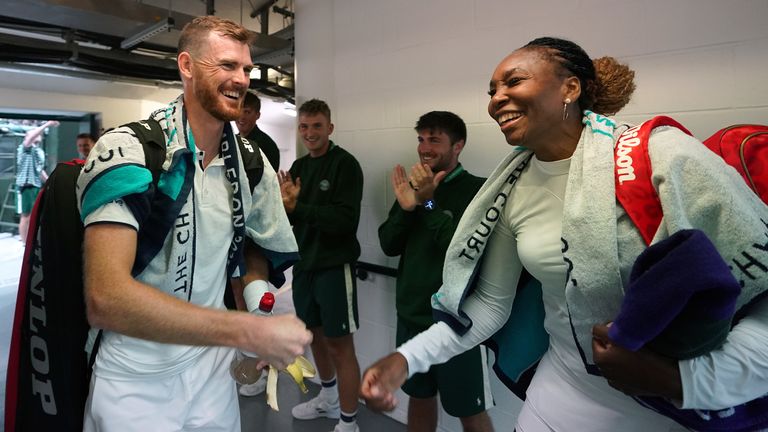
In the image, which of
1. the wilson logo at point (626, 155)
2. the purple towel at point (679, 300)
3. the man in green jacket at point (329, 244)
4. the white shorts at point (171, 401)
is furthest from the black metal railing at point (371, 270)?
the purple towel at point (679, 300)

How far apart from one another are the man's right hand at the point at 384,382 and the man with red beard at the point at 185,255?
0.19 meters

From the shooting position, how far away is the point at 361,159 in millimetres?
2816

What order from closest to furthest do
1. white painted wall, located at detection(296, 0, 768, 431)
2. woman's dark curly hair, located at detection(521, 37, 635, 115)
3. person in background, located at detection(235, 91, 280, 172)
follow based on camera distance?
woman's dark curly hair, located at detection(521, 37, 635, 115)
white painted wall, located at detection(296, 0, 768, 431)
person in background, located at detection(235, 91, 280, 172)

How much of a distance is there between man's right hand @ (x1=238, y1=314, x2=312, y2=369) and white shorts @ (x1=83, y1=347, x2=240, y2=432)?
1.54 feet

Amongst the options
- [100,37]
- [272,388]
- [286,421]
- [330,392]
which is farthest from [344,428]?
[100,37]

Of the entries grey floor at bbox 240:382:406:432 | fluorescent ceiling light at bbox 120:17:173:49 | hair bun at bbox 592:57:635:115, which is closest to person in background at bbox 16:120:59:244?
fluorescent ceiling light at bbox 120:17:173:49

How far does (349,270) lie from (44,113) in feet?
17.8

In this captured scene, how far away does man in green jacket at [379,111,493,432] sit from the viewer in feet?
6.38

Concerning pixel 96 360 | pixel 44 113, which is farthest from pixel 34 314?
pixel 44 113

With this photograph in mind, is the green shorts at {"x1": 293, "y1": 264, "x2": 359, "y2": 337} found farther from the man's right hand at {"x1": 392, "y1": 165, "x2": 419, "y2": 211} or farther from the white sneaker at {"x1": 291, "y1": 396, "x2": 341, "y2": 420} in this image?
the man's right hand at {"x1": 392, "y1": 165, "x2": 419, "y2": 211}

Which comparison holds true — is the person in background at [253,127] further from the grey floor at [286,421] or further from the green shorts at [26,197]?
the green shorts at [26,197]

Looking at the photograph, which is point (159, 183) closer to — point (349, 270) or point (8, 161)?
point (349, 270)

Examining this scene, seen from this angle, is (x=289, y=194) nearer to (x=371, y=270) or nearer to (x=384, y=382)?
(x=371, y=270)

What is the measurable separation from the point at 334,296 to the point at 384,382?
59.4 inches
